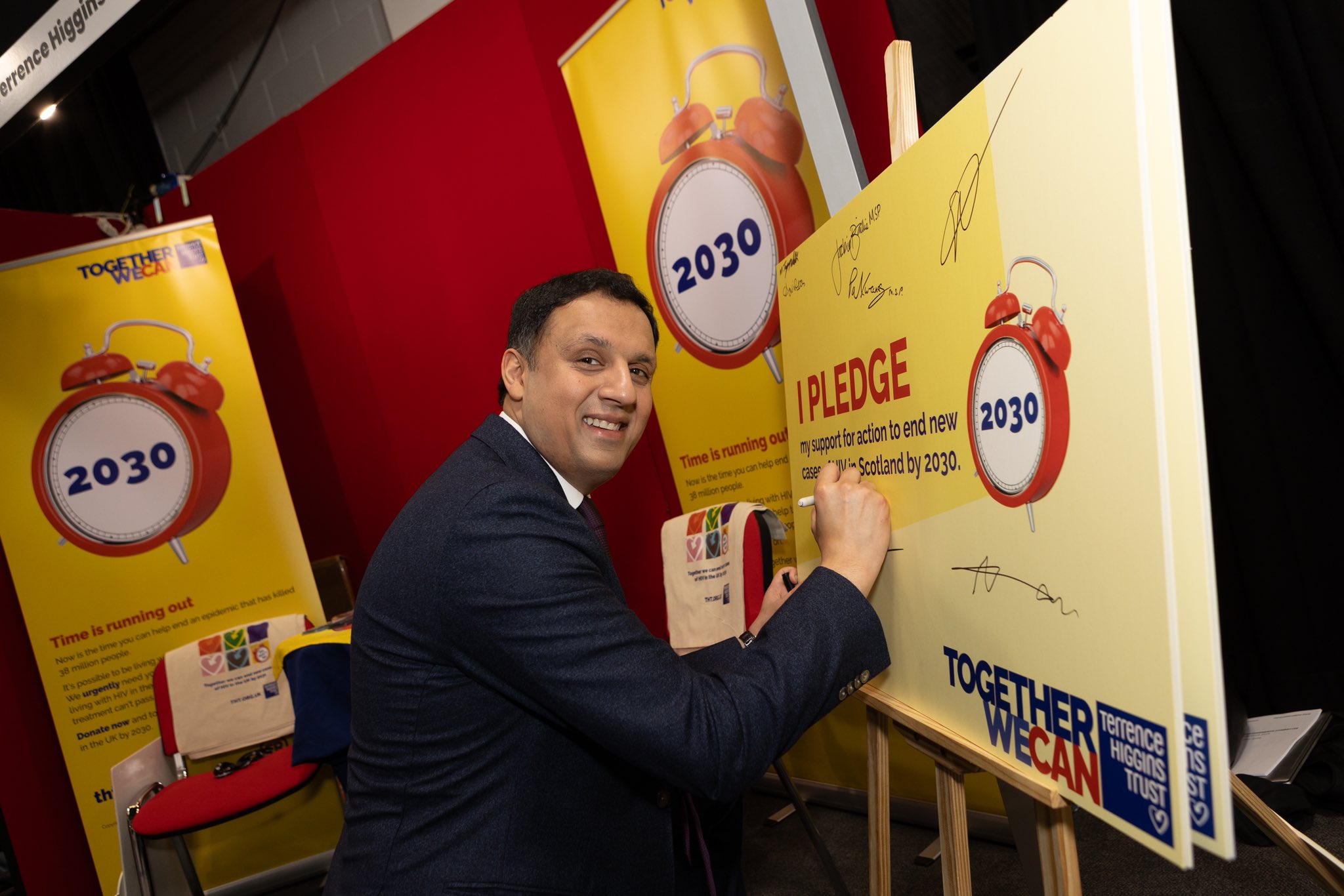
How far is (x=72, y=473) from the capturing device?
2.99m

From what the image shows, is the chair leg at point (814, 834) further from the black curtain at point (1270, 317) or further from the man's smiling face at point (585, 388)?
the black curtain at point (1270, 317)

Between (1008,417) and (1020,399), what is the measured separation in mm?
27

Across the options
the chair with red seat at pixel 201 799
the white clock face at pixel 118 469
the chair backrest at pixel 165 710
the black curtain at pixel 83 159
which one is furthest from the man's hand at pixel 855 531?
the black curtain at pixel 83 159

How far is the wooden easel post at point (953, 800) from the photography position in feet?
2.98

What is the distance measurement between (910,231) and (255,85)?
15.4ft

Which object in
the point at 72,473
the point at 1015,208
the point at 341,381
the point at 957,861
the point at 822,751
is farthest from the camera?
the point at 341,381

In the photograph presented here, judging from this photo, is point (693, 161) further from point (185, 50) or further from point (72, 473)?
point (185, 50)

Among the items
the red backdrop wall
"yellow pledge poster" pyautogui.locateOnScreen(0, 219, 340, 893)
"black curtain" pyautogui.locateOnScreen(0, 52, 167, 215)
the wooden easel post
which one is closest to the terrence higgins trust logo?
"yellow pledge poster" pyautogui.locateOnScreen(0, 219, 340, 893)

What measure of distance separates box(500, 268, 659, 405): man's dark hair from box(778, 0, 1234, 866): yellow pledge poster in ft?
1.26

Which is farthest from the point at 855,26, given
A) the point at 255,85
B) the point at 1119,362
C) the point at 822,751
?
the point at 255,85
